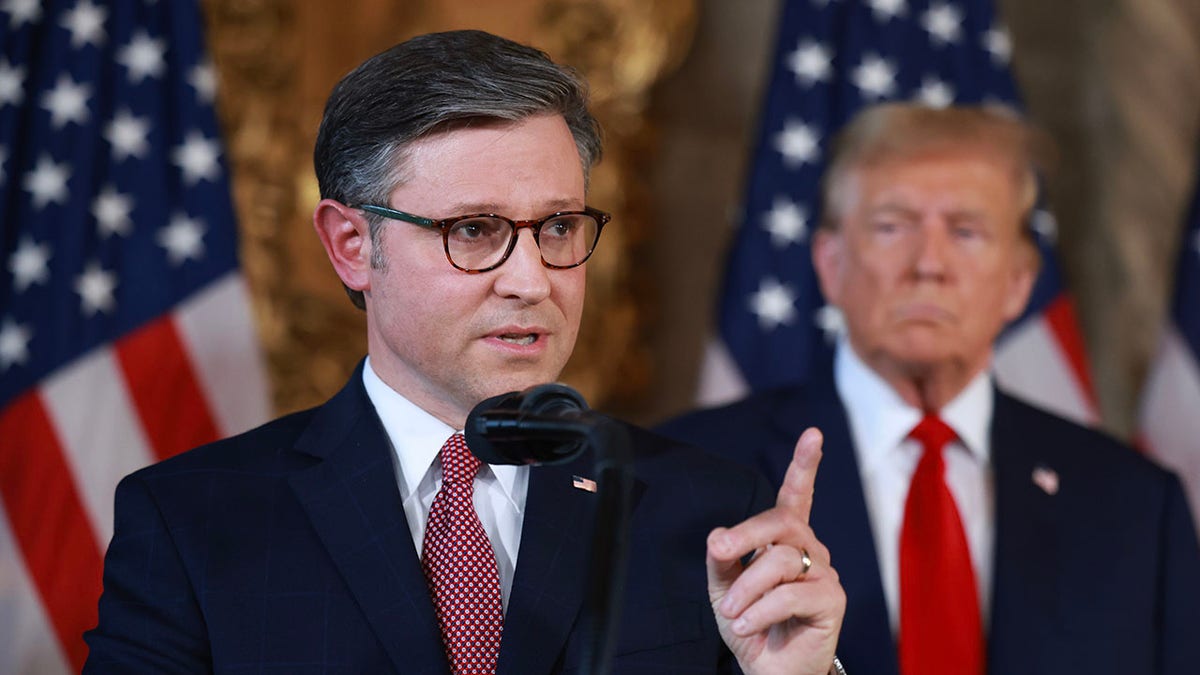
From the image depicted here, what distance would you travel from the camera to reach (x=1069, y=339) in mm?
4125

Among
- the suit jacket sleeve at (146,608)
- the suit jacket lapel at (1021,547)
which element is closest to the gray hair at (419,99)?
the suit jacket sleeve at (146,608)

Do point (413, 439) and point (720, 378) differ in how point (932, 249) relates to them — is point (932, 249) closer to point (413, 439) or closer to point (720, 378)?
point (720, 378)

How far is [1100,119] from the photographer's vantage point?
15.1 feet

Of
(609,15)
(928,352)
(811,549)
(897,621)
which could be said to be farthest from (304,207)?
(811,549)

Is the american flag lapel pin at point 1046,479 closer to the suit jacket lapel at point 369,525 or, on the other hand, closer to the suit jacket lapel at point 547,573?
the suit jacket lapel at point 547,573

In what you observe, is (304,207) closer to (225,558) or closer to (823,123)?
(823,123)

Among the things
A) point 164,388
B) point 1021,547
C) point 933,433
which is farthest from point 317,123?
point 1021,547

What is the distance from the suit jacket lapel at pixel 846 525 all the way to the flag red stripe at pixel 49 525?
1832 millimetres

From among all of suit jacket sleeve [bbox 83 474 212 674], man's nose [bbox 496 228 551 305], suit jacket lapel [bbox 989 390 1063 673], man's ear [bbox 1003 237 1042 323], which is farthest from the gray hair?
man's ear [bbox 1003 237 1042 323]

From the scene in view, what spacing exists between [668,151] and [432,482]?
273 centimetres

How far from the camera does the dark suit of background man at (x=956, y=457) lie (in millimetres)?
2582

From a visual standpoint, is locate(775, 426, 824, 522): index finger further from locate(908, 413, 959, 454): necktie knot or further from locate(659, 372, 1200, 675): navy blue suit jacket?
locate(908, 413, 959, 454): necktie knot

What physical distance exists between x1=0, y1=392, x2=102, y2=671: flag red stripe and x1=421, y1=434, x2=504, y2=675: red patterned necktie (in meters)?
2.06

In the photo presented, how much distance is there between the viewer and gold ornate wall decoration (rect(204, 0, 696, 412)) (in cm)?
407
